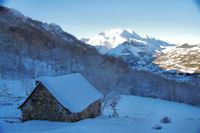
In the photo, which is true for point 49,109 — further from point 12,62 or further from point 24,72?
point 12,62

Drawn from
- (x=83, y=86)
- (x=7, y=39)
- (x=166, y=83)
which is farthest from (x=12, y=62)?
(x=166, y=83)

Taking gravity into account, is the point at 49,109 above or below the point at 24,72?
below

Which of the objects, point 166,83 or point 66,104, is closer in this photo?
point 66,104

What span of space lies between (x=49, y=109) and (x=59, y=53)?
53.9 meters

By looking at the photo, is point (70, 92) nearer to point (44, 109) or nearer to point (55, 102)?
point (55, 102)

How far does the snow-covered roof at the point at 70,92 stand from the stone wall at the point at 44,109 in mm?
361

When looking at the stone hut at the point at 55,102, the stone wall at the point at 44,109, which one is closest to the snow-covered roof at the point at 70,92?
the stone hut at the point at 55,102

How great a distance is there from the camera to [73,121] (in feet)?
34.3

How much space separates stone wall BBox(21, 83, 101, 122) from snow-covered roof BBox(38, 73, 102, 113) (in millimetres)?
361

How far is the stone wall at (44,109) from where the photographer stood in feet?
34.1

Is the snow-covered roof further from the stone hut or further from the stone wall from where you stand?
the stone wall

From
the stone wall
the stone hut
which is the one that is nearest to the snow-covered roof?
the stone hut

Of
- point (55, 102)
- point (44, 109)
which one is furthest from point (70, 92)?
point (44, 109)

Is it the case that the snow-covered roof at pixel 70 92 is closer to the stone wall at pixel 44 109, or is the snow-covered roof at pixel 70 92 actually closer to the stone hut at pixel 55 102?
the stone hut at pixel 55 102
